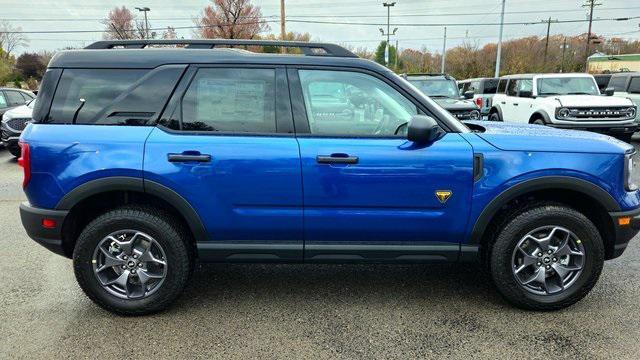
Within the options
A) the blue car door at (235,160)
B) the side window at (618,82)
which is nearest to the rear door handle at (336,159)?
the blue car door at (235,160)

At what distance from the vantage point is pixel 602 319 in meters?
3.34

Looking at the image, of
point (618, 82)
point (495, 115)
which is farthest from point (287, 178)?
point (618, 82)

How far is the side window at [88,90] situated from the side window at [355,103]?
4.17ft

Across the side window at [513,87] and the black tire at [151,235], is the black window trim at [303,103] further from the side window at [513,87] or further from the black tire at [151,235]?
the side window at [513,87]

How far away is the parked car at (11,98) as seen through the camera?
12.6 metres

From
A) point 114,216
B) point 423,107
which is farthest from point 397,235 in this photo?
point 114,216

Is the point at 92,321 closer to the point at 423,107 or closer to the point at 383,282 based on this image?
A: the point at 383,282

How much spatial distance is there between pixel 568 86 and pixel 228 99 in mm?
11148

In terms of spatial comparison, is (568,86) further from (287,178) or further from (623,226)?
(287,178)

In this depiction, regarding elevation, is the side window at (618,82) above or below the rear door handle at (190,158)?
above

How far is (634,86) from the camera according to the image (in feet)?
44.1

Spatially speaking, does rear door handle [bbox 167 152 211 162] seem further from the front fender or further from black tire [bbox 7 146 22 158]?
black tire [bbox 7 146 22 158]

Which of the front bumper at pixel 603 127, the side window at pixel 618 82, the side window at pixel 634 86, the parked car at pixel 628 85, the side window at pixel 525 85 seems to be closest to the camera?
the front bumper at pixel 603 127

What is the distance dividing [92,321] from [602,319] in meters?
3.60
